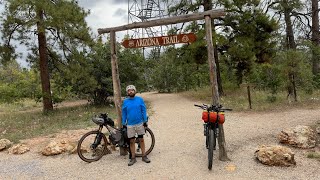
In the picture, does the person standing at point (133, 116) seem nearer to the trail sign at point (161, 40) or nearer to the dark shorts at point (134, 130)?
the dark shorts at point (134, 130)

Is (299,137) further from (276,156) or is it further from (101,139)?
(101,139)

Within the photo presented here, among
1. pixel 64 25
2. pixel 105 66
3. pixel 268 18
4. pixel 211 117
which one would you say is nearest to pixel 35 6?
pixel 64 25

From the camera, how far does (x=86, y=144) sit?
24.8 ft

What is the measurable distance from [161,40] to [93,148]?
282cm

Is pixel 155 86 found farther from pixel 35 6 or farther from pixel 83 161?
pixel 83 161

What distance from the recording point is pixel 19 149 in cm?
800

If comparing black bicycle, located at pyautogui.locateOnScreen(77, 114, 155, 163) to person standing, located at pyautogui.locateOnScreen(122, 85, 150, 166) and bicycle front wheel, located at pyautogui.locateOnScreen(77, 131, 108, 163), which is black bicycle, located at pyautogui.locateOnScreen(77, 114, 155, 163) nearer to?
bicycle front wheel, located at pyautogui.locateOnScreen(77, 131, 108, 163)

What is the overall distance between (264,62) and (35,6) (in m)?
12.5

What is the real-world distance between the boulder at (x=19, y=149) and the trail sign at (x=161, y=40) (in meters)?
3.76

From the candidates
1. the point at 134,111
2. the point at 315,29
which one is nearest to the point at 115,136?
the point at 134,111

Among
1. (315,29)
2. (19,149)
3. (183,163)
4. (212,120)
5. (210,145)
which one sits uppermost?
(315,29)

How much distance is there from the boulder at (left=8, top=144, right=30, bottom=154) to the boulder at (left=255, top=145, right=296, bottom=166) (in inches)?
225

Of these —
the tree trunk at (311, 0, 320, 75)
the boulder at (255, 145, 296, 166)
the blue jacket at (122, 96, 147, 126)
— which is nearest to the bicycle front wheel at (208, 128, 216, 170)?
the boulder at (255, 145, 296, 166)

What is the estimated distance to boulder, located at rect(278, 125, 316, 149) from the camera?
22.2ft
